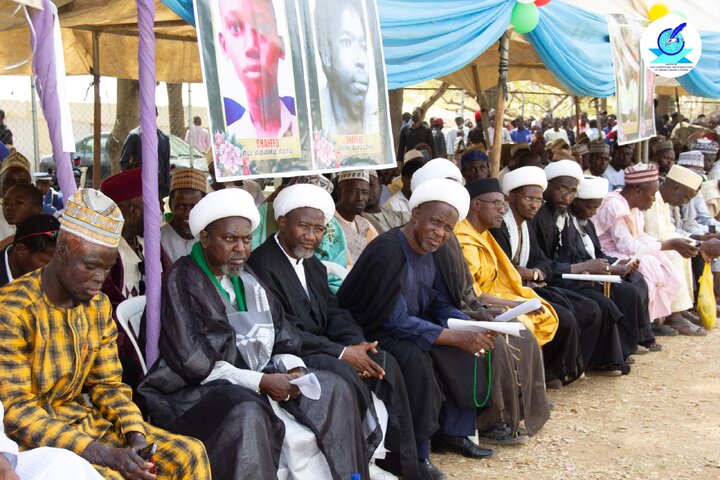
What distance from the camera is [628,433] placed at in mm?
5508

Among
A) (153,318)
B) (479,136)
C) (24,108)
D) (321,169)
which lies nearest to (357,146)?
(321,169)

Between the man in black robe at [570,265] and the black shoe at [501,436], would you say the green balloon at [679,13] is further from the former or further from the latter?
the black shoe at [501,436]

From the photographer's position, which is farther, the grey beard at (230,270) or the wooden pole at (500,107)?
the wooden pole at (500,107)

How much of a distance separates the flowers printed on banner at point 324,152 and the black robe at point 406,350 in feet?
1.79

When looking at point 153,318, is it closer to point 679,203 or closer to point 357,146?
point 357,146

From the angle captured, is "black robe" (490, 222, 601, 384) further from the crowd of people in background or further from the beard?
the beard

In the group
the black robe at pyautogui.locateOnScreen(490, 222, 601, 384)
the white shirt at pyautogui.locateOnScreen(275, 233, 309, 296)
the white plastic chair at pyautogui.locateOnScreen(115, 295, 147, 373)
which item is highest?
the white shirt at pyautogui.locateOnScreen(275, 233, 309, 296)

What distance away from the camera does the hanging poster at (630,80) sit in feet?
27.7

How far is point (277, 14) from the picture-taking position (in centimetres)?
464

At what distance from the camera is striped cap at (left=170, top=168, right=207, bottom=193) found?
5.34m

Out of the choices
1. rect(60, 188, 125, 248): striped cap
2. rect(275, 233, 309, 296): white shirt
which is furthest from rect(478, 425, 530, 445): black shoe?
rect(60, 188, 125, 248): striped cap

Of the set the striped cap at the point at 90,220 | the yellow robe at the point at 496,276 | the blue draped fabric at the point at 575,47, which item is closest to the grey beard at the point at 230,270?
the striped cap at the point at 90,220

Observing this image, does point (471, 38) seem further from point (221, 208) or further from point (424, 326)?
point (221, 208)

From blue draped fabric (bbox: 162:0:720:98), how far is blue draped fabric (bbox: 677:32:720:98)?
203cm
